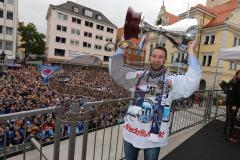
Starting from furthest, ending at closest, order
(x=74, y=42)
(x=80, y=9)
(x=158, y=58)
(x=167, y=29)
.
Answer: (x=80, y=9)
(x=74, y=42)
(x=158, y=58)
(x=167, y=29)

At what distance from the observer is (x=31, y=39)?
5203 cm

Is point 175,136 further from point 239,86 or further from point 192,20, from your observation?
point 192,20

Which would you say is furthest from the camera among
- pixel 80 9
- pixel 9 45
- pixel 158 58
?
pixel 80 9

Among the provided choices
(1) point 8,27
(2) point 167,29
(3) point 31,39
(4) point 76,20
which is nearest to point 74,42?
(4) point 76,20

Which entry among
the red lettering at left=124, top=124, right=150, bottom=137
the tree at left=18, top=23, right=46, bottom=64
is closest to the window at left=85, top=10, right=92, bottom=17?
the tree at left=18, top=23, right=46, bottom=64

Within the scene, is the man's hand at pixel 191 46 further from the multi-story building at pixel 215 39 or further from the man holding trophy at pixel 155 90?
the multi-story building at pixel 215 39

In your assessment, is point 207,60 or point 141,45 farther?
point 207,60

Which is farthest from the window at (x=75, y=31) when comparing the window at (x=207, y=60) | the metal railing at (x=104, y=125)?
the metal railing at (x=104, y=125)

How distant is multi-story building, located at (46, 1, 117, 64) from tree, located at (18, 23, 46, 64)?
2.44 meters

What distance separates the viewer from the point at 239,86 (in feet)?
18.4

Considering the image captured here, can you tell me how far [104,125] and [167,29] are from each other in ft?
5.87

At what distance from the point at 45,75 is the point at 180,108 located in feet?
27.9

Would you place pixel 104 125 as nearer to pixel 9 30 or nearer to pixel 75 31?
pixel 9 30

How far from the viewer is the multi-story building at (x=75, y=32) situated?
48.3m
